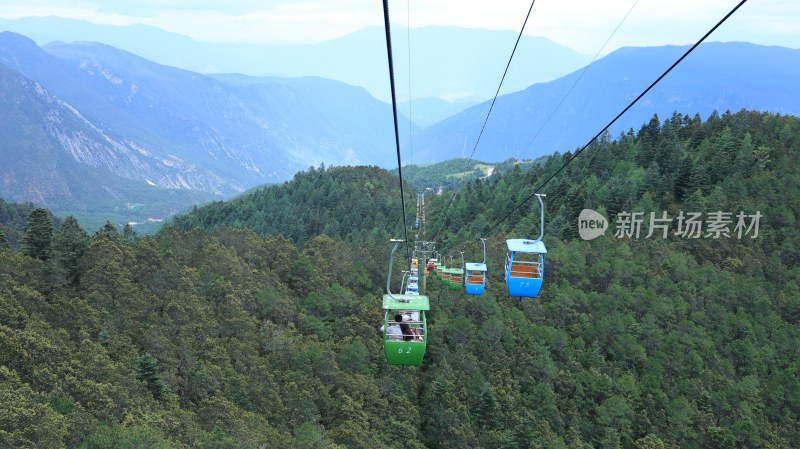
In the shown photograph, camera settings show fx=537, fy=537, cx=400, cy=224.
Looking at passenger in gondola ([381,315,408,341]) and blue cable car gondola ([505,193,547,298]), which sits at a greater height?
blue cable car gondola ([505,193,547,298])

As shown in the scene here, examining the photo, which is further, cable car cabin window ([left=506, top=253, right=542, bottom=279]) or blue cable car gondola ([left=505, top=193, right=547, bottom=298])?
cable car cabin window ([left=506, top=253, right=542, bottom=279])

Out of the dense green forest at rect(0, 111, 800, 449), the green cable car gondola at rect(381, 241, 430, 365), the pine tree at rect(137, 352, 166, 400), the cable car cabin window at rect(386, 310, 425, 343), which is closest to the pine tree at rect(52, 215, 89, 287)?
the dense green forest at rect(0, 111, 800, 449)

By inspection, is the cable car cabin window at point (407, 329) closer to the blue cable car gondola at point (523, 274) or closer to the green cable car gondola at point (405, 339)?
the green cable car gondola at point (405, 339)

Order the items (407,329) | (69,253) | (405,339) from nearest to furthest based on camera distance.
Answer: (405,339) < (407,329) < (69,253)

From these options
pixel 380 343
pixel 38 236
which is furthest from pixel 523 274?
pixel 38 236

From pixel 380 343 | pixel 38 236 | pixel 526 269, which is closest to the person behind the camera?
pixel 526 269

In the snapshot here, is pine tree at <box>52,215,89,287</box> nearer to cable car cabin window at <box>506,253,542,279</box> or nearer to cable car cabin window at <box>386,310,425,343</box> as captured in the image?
cable car cabin window at <box>386,310,425,343</box>

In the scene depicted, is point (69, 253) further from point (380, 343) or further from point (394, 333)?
point (394, 333)

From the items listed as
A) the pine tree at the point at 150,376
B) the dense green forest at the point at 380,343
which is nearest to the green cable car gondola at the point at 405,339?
the dense green forest at the point at 380,343
